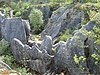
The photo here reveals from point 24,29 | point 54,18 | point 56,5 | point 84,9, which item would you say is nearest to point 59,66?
point 24,29

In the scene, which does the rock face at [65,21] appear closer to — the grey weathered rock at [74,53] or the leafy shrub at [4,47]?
the leafy shrub at [4,47]

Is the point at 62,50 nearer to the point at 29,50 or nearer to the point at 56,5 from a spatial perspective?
the point at 29,50

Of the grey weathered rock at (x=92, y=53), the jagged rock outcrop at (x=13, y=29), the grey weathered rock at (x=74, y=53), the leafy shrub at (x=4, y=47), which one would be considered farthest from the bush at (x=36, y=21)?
the grey weathered rock at (x=92, y=53)

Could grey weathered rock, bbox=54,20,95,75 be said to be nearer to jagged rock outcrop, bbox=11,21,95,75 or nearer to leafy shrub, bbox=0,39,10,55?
jagged rock outcrop, bbox=11,21,95,75

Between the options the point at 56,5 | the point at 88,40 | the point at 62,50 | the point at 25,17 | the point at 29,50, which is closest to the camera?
the point at 88,40

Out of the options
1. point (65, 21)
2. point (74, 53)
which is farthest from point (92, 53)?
point (65, 21)

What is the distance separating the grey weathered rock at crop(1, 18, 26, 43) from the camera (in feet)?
129

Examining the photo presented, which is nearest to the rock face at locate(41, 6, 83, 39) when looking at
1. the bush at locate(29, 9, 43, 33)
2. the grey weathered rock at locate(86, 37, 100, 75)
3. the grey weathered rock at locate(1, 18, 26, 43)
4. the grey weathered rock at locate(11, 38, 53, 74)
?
the bush at locate(29, 9, 43, 33)

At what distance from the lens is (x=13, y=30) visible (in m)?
39.9

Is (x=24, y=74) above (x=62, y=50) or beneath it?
beneath

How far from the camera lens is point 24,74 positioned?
29.6 meters

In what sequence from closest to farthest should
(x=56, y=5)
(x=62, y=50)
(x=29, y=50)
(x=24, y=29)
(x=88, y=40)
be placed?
(x=88, y=40) < (x=62, y=50) < (x=29, y=50) < (x=24, y=29) < (x=56, y=5)

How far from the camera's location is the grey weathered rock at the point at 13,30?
39.2 m

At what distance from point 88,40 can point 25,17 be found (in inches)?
1433
